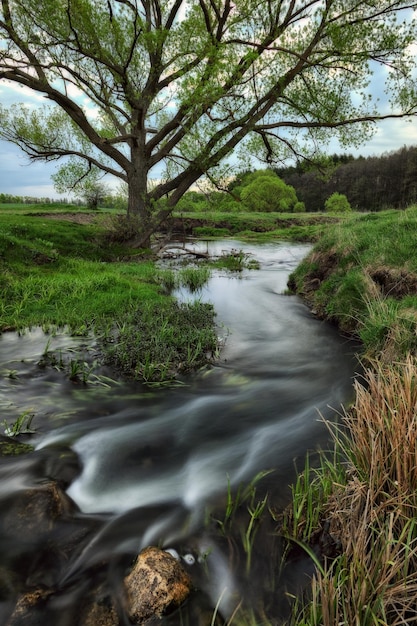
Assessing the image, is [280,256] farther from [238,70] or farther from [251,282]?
[238,70]

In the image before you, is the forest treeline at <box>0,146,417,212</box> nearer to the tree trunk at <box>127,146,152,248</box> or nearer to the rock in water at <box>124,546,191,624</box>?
the tree trunk at <box>127,146,152,248</box>

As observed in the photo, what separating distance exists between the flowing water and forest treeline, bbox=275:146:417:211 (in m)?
78.4

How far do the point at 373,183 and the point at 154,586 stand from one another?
10694cm

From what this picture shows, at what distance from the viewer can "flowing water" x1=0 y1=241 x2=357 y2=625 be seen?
2.90m

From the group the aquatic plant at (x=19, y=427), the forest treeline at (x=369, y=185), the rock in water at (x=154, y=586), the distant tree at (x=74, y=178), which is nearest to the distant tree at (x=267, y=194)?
the forest treeline at (x=369, y=185)

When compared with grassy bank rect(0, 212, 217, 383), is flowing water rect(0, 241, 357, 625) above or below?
below

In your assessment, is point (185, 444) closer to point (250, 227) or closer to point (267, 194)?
point (250, 227)

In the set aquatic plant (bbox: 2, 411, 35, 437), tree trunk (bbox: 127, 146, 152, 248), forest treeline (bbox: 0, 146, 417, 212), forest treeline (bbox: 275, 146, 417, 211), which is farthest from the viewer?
forest treeline (bbox: 275, 146, 417, 211)

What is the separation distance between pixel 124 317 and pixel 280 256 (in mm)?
17124

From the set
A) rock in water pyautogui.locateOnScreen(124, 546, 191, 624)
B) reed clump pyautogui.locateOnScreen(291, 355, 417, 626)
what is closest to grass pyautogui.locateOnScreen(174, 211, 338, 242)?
reed clump pyautogui.locateOnScreen(291, 355, 417, 626)

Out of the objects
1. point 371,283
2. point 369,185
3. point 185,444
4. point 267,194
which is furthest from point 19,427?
point 369,185

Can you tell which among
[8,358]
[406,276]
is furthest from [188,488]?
[406,276]

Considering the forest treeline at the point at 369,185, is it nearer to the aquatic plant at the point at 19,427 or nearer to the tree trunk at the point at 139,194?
the tree trunk at the point at 139,194

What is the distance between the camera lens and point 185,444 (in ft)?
15.3
